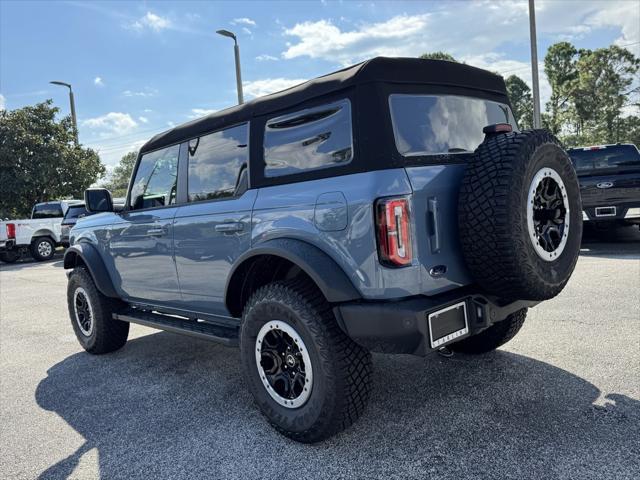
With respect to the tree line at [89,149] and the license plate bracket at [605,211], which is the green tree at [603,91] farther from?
the license plate bracket at [605,211]

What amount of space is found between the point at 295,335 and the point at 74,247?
315cm

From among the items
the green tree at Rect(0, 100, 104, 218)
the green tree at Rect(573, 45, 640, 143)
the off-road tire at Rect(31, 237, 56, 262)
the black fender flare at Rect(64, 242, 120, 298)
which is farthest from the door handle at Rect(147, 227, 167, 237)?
the green tree at Rect(573, 45, 640, 143)

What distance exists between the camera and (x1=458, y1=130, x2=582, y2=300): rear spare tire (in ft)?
8.20

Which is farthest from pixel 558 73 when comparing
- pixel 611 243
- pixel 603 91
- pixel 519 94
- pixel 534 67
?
pixel 611 243

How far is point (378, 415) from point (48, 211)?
1691 cm

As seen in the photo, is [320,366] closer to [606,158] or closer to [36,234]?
[606,158]

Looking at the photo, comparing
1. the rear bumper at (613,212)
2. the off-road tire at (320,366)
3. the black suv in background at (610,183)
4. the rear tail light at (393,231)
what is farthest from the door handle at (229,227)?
the black suv in background at (610,183)

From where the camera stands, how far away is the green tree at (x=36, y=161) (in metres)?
20.4

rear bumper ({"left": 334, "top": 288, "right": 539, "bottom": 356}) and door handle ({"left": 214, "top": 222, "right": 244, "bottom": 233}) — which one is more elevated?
door handle ({"left": 214, "top": 222, "right": 244, "bottom": 233})

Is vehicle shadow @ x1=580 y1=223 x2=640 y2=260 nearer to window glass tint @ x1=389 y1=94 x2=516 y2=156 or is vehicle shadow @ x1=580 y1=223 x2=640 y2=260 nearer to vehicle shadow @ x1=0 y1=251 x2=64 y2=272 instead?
window glass tint @ x1=389 y1=94 x2=516 y2=156

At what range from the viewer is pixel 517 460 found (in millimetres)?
2455

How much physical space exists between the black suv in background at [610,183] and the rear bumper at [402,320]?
714 cm

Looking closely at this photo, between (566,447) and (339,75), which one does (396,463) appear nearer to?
(566,447)

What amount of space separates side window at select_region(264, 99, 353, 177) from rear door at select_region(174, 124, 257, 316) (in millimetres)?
243
